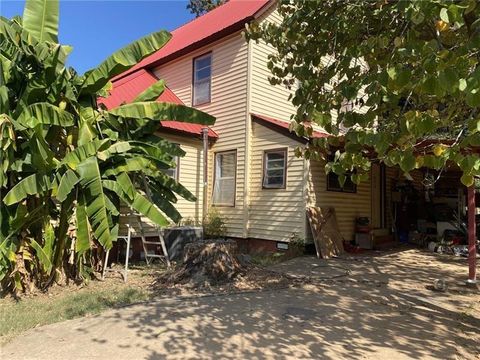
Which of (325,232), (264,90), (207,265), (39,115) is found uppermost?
(264,90)

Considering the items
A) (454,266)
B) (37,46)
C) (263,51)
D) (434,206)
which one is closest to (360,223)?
(454,266)

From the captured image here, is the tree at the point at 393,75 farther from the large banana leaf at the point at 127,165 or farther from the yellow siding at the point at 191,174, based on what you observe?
the yellow siding at the point at 191,174

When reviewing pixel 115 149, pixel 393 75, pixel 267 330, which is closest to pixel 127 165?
pixel 115 149

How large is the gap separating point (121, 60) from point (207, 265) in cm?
428

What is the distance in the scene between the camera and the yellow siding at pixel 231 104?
12523 millimetres

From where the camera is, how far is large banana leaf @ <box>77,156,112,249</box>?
7.11 metres

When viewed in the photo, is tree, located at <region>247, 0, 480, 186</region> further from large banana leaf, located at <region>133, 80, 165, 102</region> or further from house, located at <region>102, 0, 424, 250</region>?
house, located at <region>102, 0, 424, 250</region>

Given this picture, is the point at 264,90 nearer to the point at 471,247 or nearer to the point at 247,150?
the point at 247,150

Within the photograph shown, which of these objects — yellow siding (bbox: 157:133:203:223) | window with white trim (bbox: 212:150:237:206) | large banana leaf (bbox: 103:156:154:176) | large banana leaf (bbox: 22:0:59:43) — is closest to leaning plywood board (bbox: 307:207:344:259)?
window with white trim (bbox: 212:150:237:206)

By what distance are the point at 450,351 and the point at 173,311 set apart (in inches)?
147

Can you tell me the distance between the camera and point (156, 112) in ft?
27.3

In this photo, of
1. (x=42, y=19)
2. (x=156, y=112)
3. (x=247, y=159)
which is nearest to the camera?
(x=42, y=19)

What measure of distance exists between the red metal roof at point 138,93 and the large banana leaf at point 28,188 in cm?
491

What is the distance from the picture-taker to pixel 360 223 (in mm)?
12742
